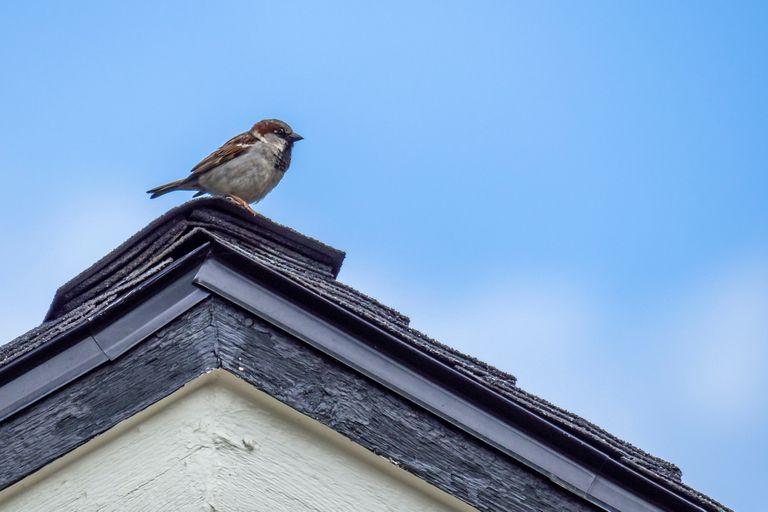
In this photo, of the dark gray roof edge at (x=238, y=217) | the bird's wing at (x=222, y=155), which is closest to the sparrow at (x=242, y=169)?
the bird's wing at (x=222, y=155)

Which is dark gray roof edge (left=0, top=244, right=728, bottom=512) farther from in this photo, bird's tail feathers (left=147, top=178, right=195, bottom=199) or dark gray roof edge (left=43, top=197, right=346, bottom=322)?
bird's tail feathers (left=147, top=178, right=195, bottom=199)

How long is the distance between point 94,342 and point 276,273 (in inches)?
17.7

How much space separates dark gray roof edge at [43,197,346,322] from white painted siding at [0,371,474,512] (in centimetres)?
88

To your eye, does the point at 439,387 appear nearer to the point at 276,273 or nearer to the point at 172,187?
the point at 276,273

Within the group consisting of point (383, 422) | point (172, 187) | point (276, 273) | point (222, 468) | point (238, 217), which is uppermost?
point (172, 187)

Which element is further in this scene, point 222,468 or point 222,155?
point 222,155

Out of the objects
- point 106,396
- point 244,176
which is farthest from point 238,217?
point 244,176

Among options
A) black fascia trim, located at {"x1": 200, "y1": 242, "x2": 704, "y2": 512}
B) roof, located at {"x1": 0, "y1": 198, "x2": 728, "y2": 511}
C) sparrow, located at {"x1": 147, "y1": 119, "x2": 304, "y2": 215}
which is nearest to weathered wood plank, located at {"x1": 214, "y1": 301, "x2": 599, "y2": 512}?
black fascia trim, located at {"x1": 200, "y1": 242, "x2": 704, "y2": 512}

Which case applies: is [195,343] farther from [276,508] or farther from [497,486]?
[497,486]

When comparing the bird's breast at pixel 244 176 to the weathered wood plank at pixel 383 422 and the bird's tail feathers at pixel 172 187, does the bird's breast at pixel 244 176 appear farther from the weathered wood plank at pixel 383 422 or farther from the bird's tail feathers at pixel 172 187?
the weathered wood plank at pixel 383 422

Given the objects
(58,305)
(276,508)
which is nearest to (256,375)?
(276,508)

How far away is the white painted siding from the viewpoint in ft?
7.41

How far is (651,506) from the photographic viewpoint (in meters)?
2.45

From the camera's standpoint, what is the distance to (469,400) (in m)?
2.50
